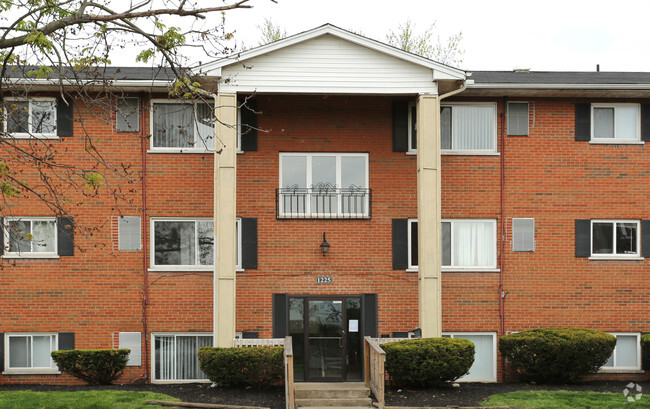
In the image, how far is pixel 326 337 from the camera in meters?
17.0

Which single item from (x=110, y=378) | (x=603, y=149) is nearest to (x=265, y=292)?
(x=110, y=378)

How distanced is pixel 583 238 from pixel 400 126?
16.4ft

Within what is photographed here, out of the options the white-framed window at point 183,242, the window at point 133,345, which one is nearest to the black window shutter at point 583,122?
the white-framed window at point 183,242

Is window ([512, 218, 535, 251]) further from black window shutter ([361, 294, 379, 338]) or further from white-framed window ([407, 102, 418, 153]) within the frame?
black window shutter ([361, 294, 379, 338])

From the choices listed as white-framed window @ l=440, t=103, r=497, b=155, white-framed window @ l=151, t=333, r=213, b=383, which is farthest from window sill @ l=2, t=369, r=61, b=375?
white-framed window @ l=440, t=103, r=497, b=155

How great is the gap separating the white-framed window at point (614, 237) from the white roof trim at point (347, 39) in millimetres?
5172

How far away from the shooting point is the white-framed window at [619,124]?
17.8 meters

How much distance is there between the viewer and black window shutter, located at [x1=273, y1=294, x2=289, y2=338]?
16.9 m

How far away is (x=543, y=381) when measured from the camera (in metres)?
16.4

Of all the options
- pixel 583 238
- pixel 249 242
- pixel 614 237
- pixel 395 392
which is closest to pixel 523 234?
pixel 583 238

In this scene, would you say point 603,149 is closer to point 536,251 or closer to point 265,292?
point 536,251

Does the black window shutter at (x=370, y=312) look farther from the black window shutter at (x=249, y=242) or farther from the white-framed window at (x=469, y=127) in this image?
the white-framed window at (x=469, y=127)

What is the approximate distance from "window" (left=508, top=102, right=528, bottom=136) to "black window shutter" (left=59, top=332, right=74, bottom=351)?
36.2ft

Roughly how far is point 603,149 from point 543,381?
5582mm
